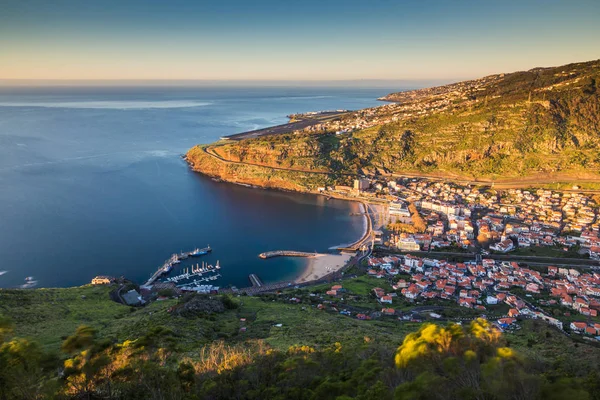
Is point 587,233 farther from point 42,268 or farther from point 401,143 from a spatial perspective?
point 42,268

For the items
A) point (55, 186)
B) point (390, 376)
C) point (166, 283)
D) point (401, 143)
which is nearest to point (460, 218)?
point (401, 143)

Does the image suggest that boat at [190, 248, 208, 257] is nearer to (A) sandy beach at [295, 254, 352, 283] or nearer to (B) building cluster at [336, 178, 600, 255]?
(A) sandy beach at [295, 254, 352, 283]

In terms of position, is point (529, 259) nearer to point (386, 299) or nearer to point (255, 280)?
point (386, 299)

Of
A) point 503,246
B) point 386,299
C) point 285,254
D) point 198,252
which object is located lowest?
point 285,254

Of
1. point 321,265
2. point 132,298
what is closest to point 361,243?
point 321,265

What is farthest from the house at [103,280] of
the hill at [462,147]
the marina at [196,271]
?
the hill at [462,147]

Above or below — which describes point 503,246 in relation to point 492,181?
below

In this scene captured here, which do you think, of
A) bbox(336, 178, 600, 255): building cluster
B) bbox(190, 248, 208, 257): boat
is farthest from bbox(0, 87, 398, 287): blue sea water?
bbox(336, 178, 600, 255): building cluster
